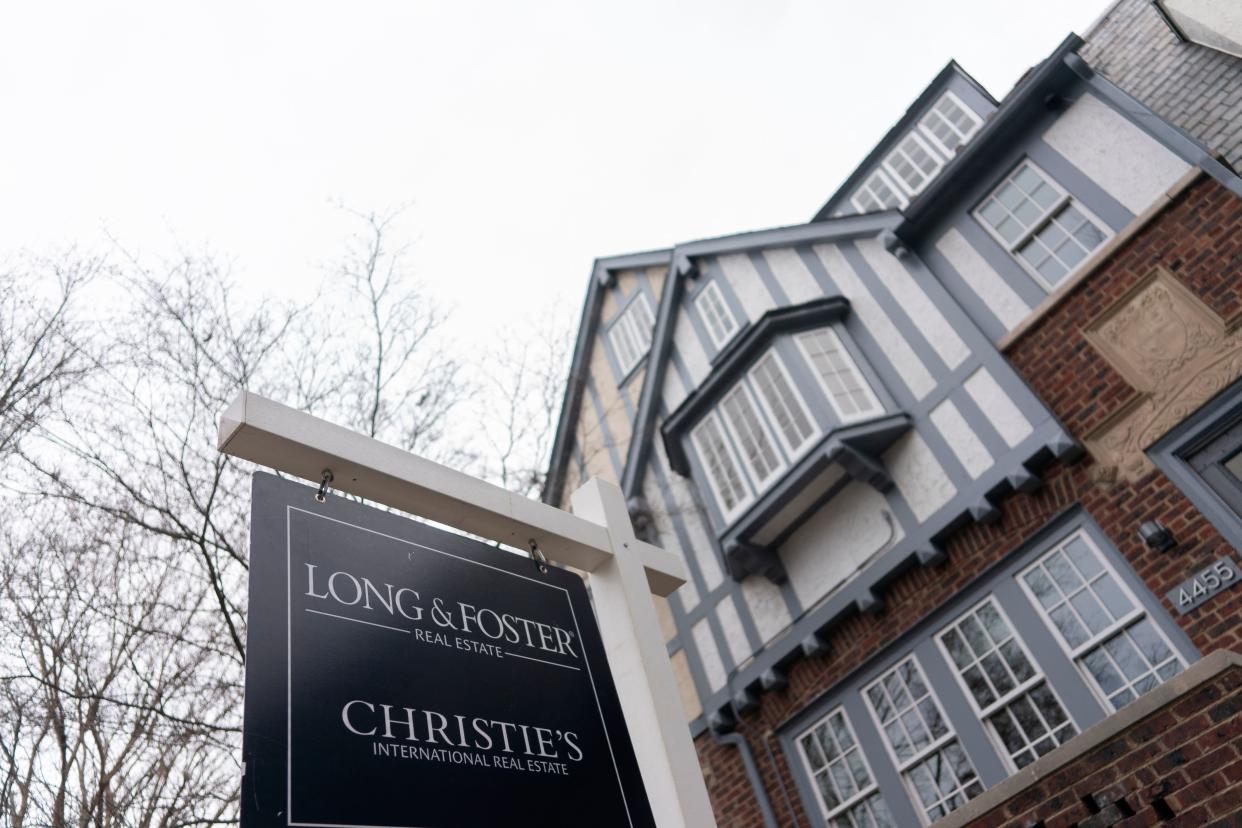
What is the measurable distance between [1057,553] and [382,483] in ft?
22.1

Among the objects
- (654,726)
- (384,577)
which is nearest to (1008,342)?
(654,726)

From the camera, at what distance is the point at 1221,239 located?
742 centimetres

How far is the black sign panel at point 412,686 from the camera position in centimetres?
205

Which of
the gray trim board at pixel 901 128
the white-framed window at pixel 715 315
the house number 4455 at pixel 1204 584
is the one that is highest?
the gray trim board at pixel 901 128

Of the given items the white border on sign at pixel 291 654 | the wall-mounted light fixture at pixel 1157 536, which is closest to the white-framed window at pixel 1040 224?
the wall-mounted light fixture at pixel 1157 536

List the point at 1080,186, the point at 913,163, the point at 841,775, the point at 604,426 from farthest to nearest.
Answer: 1. the point at 604,426
2. the point at 913,163
3. the point at 1080,186
4. the point at 841,775

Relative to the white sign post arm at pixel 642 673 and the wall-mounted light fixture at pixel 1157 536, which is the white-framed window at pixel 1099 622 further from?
the white sign post arm at pixel 642 673

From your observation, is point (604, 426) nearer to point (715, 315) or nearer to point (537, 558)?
point (715, 315)

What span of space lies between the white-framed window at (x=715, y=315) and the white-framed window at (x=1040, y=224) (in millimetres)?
3658

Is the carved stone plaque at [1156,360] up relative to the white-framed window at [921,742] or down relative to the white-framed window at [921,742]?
up

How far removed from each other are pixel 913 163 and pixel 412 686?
493 inches

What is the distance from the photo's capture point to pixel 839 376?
9883mm

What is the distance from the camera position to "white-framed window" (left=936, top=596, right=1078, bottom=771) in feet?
23.3

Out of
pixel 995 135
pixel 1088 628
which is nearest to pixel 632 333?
pixel 995 135
